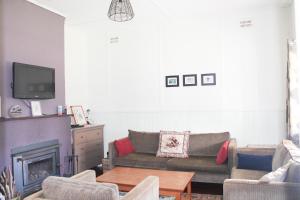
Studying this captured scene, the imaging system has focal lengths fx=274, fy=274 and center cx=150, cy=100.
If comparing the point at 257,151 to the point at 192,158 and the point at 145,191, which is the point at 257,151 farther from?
the point at 145,191

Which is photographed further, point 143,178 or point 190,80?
point 190,80

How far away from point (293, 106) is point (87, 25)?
3.91 meters

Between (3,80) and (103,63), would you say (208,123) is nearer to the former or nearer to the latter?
(103,63)

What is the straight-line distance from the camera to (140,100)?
5457 millimetres

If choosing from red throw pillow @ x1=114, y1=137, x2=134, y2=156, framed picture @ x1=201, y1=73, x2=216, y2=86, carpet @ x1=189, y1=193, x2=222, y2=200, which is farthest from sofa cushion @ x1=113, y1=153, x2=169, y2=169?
framed picture @ x1=201, y1=73, x2=216, y2=86

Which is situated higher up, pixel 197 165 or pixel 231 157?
pixel 231 157

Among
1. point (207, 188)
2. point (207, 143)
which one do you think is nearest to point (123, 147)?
point (207, 143)

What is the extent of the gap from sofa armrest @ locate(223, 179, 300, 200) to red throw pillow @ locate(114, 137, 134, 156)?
234cm

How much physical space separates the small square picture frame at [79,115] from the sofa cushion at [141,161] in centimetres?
121

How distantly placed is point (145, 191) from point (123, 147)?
263cm

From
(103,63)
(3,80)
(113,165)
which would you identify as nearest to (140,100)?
(103,63)

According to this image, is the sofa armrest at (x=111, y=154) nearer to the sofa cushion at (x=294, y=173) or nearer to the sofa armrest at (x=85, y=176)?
the sofa armrest at (x=85, y=176)

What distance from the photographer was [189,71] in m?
5.11

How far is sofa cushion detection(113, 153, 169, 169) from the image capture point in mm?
4223
